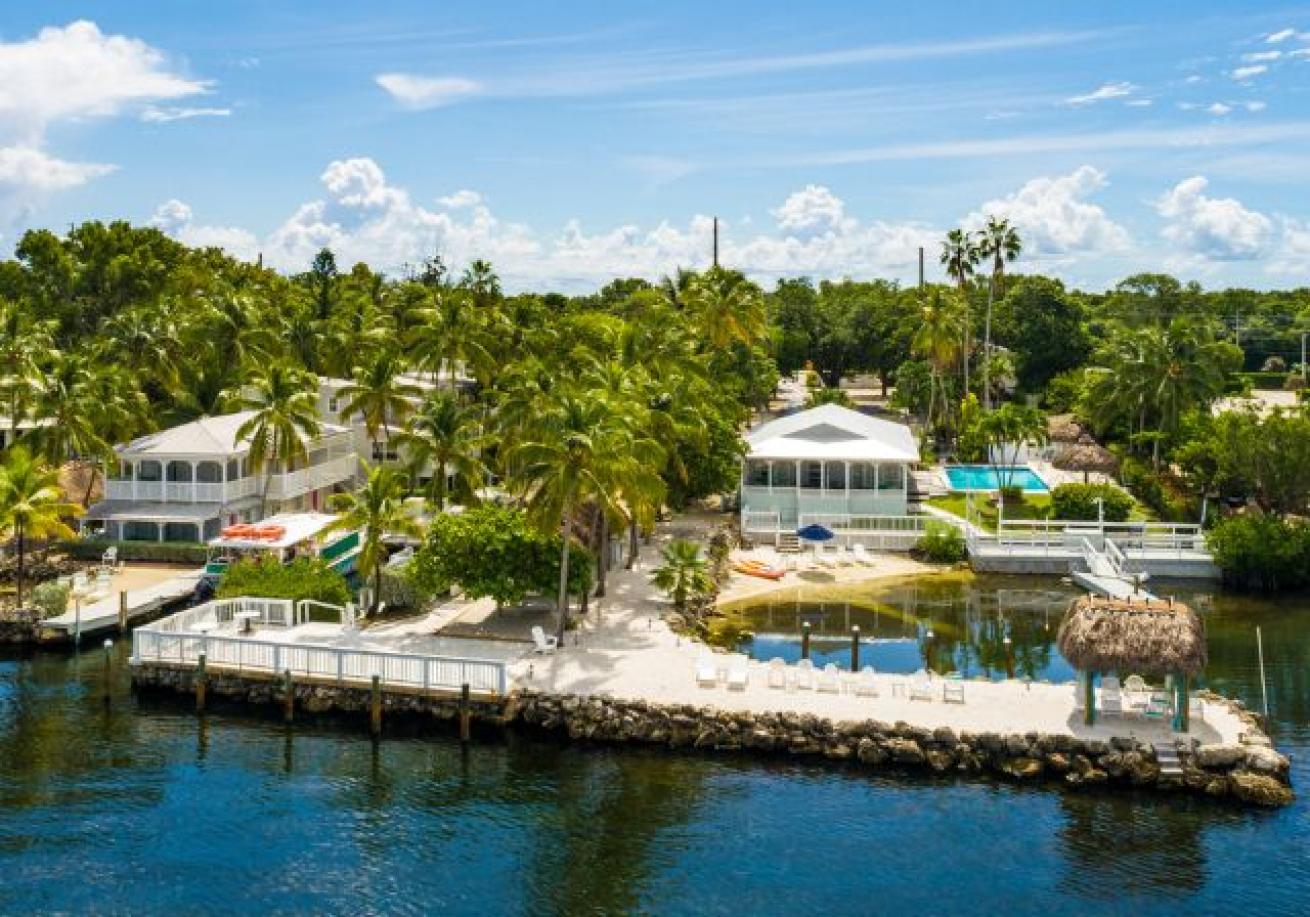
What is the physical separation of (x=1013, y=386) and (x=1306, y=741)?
73531 mm

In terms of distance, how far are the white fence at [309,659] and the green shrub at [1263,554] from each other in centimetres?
3148

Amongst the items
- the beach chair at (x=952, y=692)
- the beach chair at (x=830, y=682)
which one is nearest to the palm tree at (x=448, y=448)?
the beach chair at (x=830, y=682)

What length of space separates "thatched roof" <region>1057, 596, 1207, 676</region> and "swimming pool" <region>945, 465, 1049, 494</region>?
1362 inches

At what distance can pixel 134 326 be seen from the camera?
64.1 metres

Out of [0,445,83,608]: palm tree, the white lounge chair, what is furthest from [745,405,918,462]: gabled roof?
[0,445,83,608]: palm tree

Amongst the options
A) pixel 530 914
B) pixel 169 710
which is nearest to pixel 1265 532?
pixel 530 914

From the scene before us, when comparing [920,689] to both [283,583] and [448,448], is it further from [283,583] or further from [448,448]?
[448,448]

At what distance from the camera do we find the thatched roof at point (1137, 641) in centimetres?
2894

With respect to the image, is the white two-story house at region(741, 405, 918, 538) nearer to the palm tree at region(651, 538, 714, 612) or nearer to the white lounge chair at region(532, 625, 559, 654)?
the palm tree at region(651, 538, 714, 612)

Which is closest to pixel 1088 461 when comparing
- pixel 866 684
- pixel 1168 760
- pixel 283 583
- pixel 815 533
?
pixel 815 533

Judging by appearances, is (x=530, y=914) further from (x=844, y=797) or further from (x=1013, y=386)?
(x=1013, y=386)

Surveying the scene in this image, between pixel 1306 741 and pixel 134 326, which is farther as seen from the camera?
pixel 134 326

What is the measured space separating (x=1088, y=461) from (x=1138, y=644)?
41.7 metres

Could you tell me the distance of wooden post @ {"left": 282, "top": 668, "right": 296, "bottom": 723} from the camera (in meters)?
33.3
